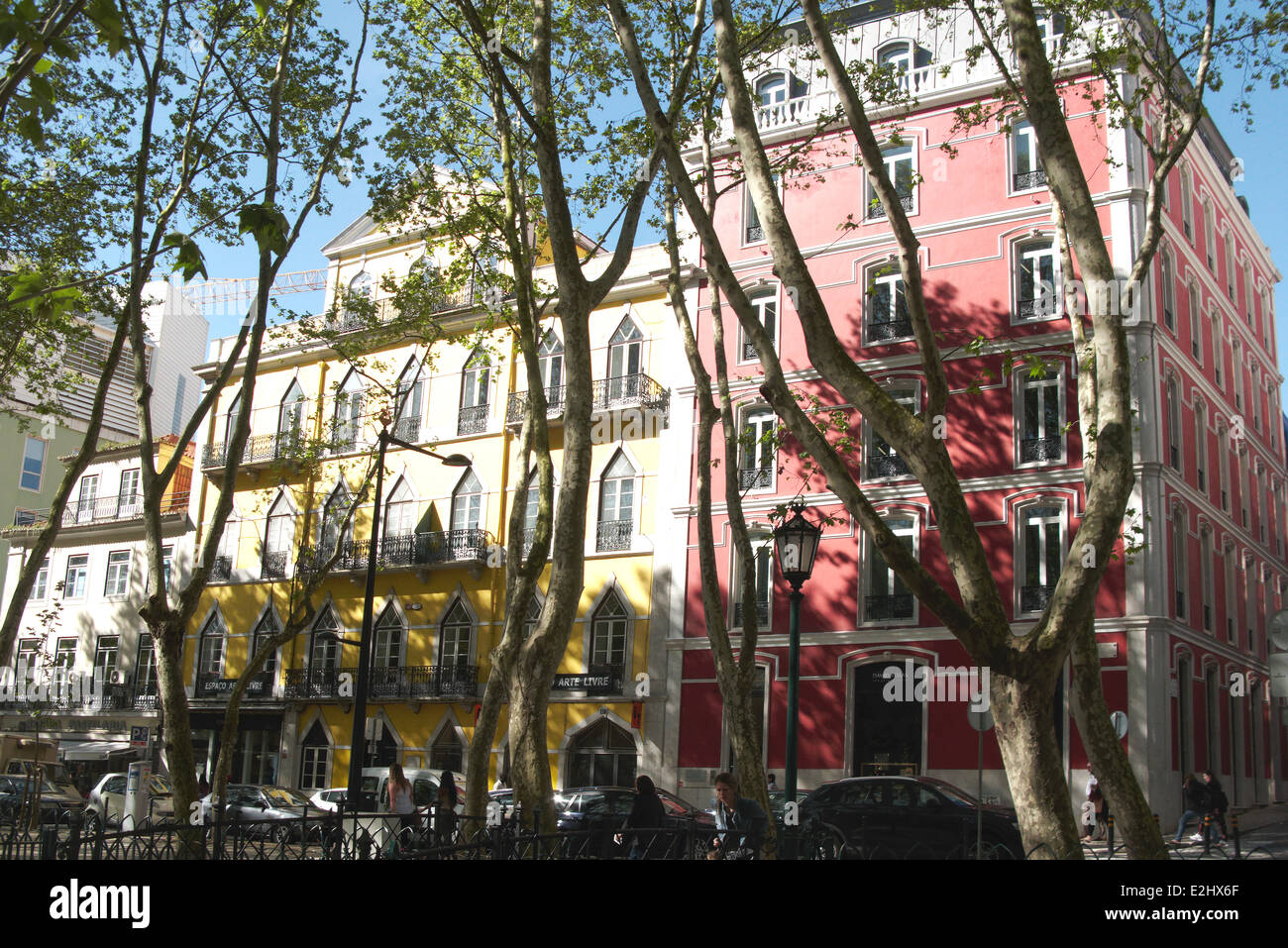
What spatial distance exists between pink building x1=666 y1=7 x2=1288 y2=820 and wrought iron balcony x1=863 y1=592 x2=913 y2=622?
50 millimetres

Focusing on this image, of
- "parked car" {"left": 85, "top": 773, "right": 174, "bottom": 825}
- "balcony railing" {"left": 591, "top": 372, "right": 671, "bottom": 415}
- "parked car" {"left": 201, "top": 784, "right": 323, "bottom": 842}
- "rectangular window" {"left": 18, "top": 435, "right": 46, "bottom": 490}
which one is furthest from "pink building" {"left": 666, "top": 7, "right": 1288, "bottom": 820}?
"rectangular window" {"left": 18, "top": 435, "right": 46, "bottom": 490}

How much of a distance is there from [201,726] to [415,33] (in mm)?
26839

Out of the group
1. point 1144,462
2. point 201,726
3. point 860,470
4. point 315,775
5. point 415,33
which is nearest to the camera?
point 415,33

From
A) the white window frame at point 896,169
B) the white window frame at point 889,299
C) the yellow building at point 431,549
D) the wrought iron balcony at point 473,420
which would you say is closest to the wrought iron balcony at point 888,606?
the yellow building at point 431,549

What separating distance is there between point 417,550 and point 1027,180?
744 inches

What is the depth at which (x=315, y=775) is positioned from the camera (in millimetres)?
34938

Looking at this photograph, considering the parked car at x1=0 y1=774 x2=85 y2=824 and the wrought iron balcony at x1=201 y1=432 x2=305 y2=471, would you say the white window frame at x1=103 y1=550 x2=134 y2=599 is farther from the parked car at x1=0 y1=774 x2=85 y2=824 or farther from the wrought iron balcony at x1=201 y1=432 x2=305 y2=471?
the parked car at x1=0 y1=774 x2=85 y2=824

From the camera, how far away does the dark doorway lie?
25.6m

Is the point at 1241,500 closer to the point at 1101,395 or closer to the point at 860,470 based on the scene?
the point at 860,470

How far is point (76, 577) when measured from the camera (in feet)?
141

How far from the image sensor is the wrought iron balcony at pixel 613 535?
3100cm

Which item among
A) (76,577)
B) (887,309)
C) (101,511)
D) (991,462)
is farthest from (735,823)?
(76,577)

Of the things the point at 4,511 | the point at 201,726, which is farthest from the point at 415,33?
the point at 4,511
